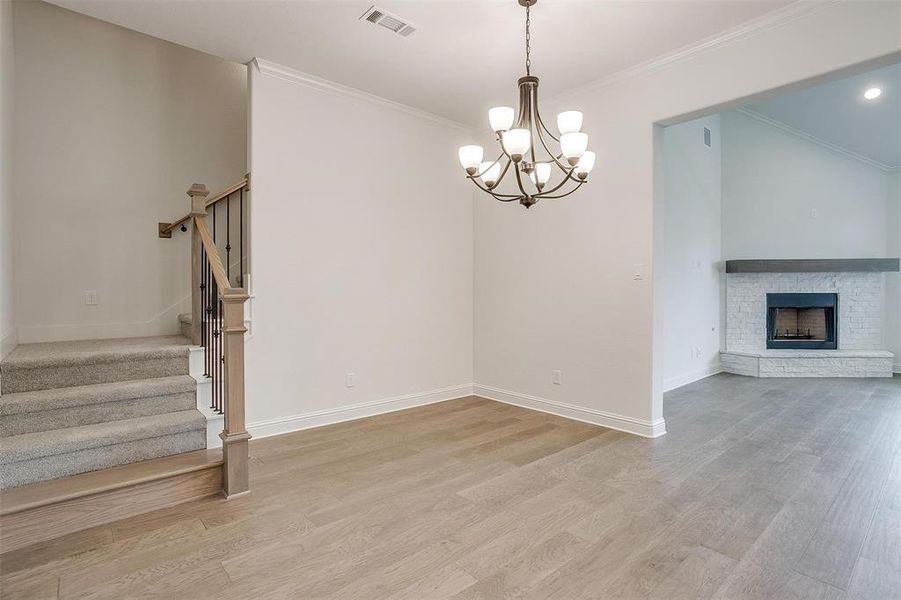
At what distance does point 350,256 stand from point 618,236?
240 cm

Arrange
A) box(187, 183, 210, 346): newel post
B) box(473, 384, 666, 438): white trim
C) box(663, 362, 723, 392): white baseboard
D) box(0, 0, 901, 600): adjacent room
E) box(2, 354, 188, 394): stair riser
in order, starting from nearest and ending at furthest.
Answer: box(0, 0, 901, 600): adjacent room < box(2, 354, 188, 394): stair riser < box(187, 183, 210, 346): newel post < box(473, 384, 666, 438): white trim < box(663, 362, 723, 392): white baseboard

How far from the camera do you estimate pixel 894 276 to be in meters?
6.88

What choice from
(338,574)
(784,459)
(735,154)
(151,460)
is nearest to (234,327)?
(151,460)

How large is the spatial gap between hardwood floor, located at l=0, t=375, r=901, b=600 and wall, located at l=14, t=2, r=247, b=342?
210 centimetres

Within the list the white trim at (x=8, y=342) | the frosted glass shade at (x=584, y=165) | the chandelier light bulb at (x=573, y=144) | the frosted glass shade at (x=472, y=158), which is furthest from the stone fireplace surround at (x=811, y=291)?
the white trim at (x=8, y=342)

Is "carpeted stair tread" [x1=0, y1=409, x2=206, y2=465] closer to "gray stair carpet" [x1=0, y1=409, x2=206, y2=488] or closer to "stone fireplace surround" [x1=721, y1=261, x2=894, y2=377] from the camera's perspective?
"gray stair carpet" [x1=0, y1=409, x2=206, y2=488]

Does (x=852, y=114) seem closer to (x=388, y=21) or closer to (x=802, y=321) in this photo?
(x=802, y=321)

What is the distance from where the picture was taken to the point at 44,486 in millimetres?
2439

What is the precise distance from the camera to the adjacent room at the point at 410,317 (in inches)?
89.3

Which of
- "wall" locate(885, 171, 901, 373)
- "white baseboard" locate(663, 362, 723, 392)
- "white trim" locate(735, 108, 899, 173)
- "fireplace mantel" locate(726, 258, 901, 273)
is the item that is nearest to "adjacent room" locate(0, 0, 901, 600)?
"white baseboard" locate(663, 362, 723, 392)

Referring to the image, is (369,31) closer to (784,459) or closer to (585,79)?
(585,79)

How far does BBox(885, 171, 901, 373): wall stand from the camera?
268 inches

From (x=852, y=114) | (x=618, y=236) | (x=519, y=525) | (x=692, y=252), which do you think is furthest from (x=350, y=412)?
(x=852, y=114)

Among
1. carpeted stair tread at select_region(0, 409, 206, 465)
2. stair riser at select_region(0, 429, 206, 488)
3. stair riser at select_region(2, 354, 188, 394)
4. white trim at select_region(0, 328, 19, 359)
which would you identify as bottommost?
stair riser at select_region(0, 429, 206, 488)
